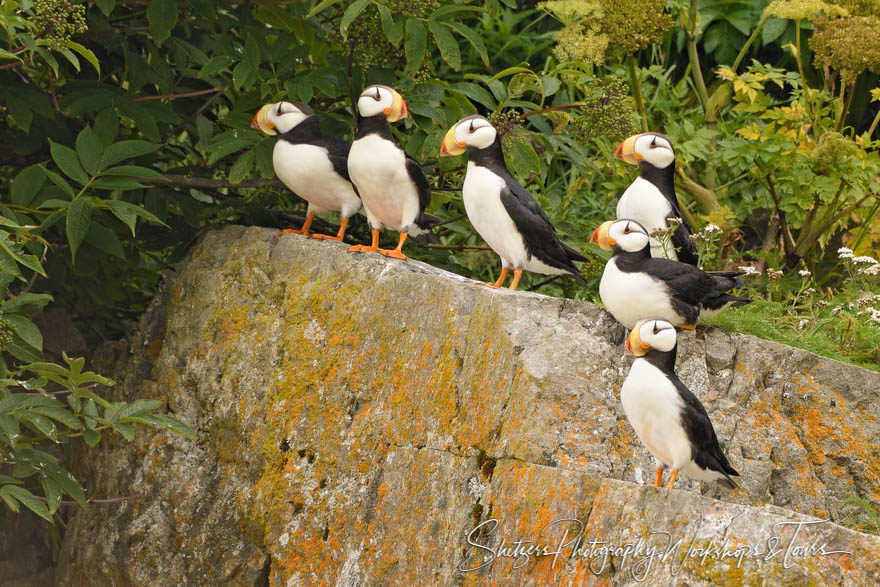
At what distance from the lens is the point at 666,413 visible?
2752mm

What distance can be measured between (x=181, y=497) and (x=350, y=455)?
36.7 inches

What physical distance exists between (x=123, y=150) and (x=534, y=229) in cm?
162

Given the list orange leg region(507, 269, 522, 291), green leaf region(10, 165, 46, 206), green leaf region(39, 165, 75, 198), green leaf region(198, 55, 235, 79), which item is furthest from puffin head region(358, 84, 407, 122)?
green leaf region(10, 165, 46, 206)

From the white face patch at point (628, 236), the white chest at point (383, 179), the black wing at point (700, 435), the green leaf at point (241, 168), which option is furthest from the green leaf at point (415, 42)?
the black wing at point (700, 435)

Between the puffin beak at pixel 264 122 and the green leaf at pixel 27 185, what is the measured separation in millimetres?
897

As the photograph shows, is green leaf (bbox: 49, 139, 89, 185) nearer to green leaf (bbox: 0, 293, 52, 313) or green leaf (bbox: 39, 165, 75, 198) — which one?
green leaf (bbox: 39, 165, 75, 198)

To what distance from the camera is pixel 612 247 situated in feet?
10.8

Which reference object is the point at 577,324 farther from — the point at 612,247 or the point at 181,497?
the point at 181,497

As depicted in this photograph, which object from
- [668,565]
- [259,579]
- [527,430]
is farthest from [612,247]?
[259,579]

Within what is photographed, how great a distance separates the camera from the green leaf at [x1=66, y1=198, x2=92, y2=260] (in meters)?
3.56

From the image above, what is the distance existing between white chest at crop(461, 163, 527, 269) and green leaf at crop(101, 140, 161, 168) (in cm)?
125

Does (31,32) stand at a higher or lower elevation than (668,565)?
higher

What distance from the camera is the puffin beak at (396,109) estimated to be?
384cm

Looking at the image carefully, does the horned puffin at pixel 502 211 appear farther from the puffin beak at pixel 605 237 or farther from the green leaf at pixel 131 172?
the green leaf at pixel 131 172
